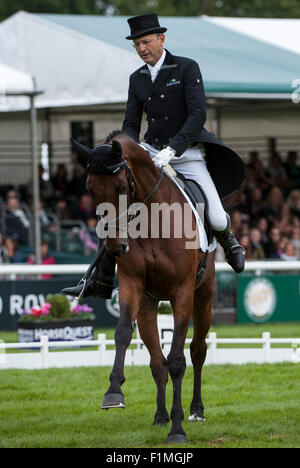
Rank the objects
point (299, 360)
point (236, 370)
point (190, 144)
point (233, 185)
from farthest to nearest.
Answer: point (299, 360) < point (236, 370) < point (233, 185) < point (190, 144)

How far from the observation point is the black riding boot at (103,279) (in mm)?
7824

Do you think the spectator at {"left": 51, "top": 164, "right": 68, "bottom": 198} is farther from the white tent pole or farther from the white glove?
the white glove

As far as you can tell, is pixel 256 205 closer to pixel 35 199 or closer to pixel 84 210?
pixel 84 210

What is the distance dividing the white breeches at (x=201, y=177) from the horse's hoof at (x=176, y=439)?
1891 mm

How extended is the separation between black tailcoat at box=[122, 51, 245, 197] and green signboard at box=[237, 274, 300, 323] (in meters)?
7.65

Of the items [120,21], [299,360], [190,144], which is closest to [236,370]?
[299,360]

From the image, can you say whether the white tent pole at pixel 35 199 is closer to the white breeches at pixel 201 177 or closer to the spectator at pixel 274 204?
the spectator at pixel 274 204

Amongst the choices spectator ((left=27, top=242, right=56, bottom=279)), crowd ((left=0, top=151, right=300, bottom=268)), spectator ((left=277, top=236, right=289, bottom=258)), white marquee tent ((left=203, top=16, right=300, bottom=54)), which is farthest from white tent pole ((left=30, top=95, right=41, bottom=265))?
white marquee tent ((left=203, top=16, right=300, bottom=54))

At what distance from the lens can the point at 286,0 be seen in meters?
42.4

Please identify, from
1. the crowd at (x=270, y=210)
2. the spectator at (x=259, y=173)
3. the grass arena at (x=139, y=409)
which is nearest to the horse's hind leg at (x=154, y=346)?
the grass arena at (x=139, y=409)

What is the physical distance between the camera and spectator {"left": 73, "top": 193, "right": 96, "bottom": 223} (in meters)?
20.2

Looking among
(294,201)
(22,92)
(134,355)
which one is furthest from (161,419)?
(294,201)
